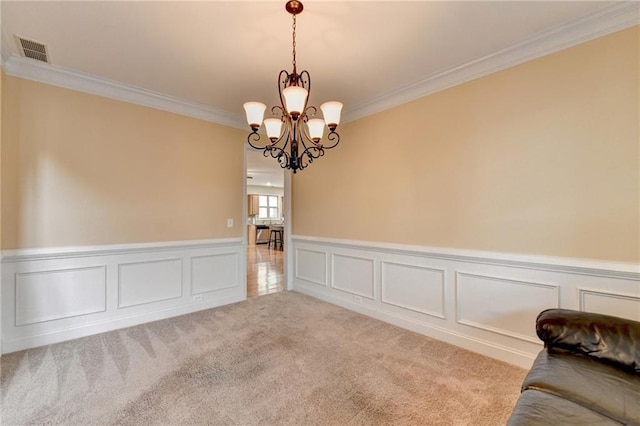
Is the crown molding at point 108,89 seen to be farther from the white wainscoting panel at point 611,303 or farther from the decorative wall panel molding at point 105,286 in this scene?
the white wainscoting panel at point 611,303

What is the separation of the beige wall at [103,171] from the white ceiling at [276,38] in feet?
1.18

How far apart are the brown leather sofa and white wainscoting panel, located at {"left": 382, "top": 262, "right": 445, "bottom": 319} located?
3.79 feet

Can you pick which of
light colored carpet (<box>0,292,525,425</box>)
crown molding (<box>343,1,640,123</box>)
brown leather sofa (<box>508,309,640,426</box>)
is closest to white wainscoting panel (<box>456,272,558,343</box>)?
light colored carpet (<box>0,292,525,425</box>)

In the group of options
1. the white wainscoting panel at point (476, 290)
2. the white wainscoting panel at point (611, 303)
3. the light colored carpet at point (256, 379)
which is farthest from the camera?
the white wainscoting panel at point (476, 290)

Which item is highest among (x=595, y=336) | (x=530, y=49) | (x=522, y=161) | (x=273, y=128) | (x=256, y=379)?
(x=530, y=49)

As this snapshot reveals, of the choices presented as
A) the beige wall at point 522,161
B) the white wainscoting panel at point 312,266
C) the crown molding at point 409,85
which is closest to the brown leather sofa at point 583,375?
the beige wall at point 522,161

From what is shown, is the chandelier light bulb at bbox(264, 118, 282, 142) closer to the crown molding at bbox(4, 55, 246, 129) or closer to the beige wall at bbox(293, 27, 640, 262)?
the beige wall at bbox(293, 27, 640, 262)

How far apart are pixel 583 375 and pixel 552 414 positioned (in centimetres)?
45

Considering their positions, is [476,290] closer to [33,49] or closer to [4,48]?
[33,49]

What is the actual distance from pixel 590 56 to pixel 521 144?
72 centimetres

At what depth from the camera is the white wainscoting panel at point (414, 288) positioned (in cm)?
293

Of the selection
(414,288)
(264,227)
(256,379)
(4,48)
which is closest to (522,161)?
(414,288)

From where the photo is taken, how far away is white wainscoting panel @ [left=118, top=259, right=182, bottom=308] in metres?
3.24

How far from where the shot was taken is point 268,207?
13.5 metres
